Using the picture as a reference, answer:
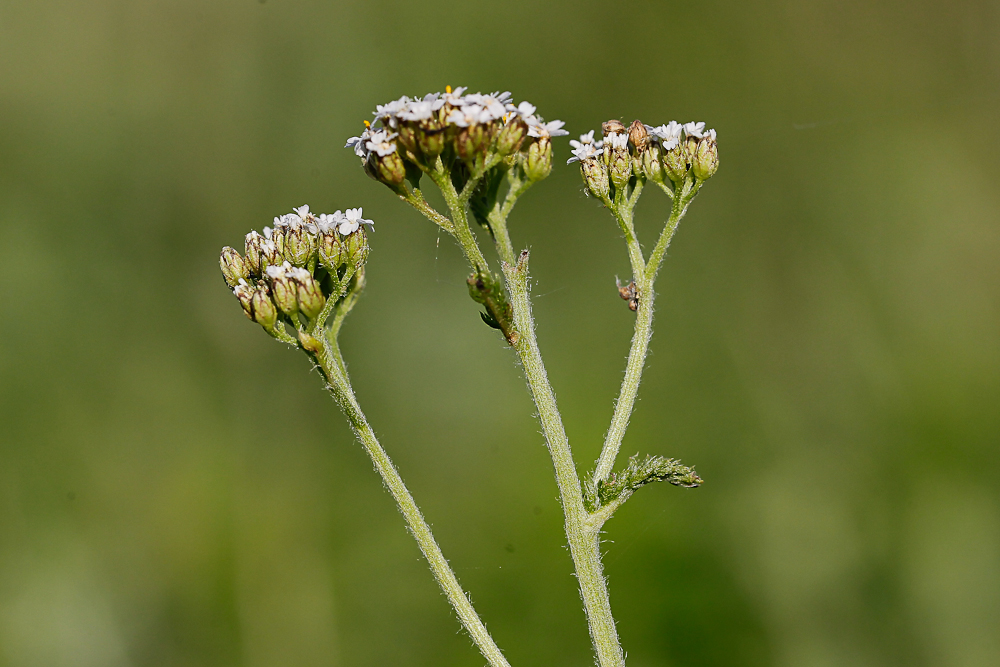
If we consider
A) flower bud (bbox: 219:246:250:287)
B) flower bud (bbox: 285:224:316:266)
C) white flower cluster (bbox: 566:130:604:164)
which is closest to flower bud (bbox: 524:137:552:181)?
white flower cluster (bbox: 566:130:604:164)

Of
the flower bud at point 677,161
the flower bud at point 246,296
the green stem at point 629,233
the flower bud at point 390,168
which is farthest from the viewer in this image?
the flower bud at point 677,161

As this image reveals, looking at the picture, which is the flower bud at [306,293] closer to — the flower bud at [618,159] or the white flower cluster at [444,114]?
the white flower cluster at [444,114]

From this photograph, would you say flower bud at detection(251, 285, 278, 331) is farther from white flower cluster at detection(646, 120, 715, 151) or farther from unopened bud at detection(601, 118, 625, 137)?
white flower cluster at detection(646, 120, 715, 151)

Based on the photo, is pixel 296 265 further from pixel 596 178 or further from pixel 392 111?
pixel 596 178

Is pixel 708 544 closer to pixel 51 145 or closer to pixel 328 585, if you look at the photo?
pixel 328 585

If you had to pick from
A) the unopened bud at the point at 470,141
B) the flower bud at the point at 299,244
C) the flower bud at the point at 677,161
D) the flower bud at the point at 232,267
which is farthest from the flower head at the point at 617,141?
the flower bud at the point at 232,267
